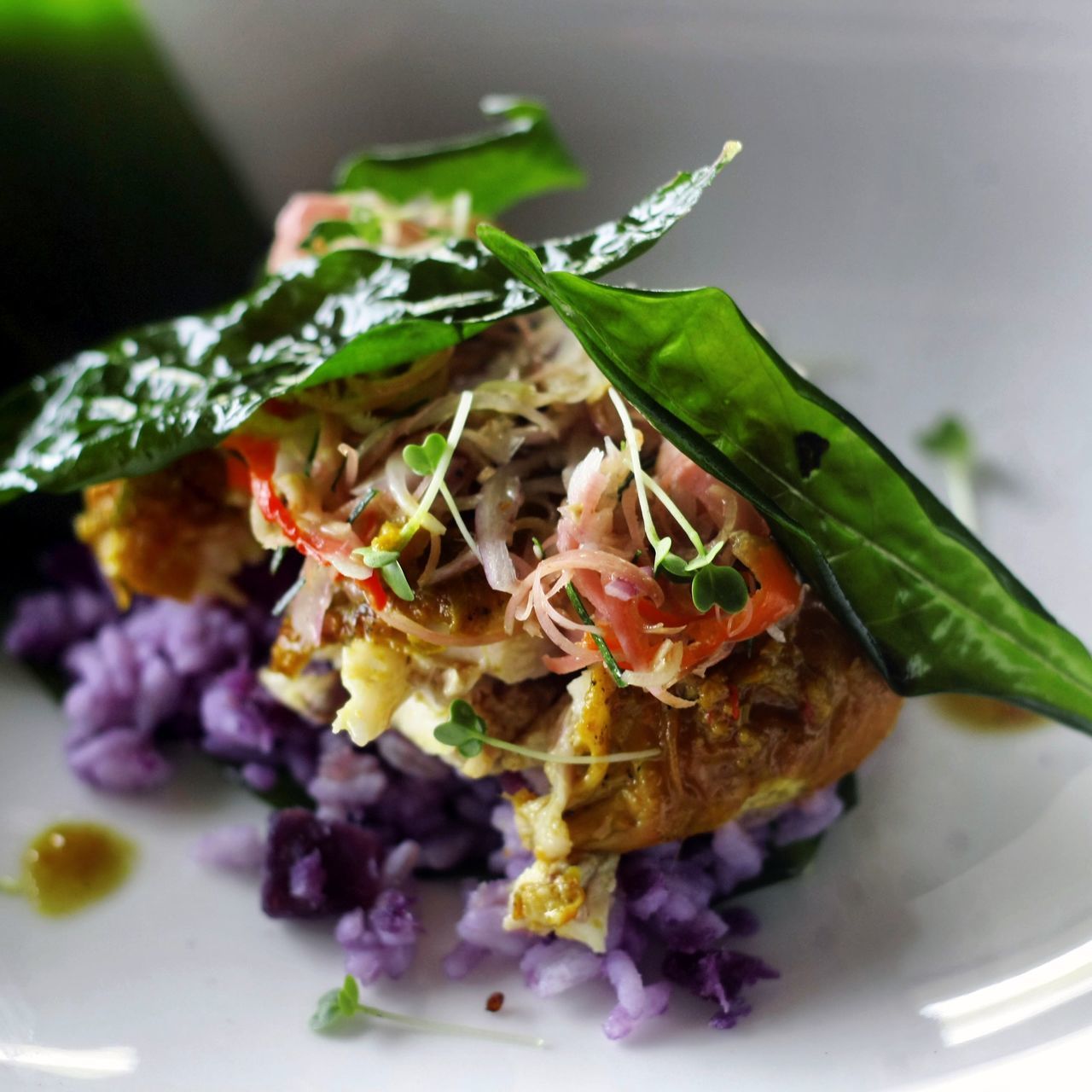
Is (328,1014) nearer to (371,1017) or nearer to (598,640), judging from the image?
(371,1017)

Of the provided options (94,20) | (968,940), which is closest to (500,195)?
(94,20)

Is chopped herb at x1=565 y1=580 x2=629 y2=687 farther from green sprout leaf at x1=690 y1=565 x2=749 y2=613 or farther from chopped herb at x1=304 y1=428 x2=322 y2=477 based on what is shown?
chopped herb at x1=304 y1=428 x2=322 y2=477

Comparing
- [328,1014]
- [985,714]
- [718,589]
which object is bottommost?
[985,714]

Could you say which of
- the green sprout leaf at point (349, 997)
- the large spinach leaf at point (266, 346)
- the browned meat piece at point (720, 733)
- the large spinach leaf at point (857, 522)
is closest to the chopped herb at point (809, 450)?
the large spinach leaf at point (857, 522)

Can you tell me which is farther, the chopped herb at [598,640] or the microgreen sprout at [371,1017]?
the microgreen sprout at [371,1017]

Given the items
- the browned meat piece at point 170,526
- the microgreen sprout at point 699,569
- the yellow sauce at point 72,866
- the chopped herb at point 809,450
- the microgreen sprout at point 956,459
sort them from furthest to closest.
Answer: the microgreen sprout at point 956,459 < the browned meat piece at point 170,526 < the yellow sauce at point 72,866 < the chopped herb at point 809,450 < the microgreen sprout at point 699,569

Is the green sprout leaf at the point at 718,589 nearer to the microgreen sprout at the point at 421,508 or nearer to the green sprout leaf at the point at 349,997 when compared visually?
the microgreen sprout at the point at 421,508

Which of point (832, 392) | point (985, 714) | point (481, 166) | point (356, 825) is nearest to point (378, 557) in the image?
point (356, 825)

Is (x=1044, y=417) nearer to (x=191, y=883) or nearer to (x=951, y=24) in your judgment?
(x=951, y=24)
